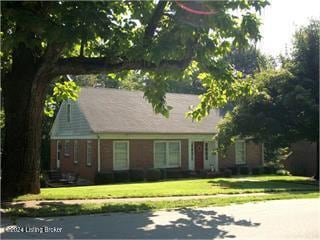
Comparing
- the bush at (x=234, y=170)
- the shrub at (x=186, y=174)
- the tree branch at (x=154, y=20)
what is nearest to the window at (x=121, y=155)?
the shrub at (x=186, y=174)

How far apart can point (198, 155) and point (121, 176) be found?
23.1ft

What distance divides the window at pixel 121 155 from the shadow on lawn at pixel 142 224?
1700 cm

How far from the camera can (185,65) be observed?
47.3 feet

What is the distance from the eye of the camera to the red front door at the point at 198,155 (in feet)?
112

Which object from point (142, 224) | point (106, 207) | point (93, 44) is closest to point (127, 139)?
point (93, 44)

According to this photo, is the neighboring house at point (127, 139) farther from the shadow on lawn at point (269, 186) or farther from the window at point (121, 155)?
the shadow on lawn at point (269, 186)

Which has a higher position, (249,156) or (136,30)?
(136,30)

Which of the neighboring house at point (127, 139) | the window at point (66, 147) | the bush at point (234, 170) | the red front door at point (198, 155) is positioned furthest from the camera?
the bush at point (234, 170)

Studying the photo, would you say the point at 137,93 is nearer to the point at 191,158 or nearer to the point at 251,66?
the point at 191,158

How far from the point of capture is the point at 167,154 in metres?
32.3

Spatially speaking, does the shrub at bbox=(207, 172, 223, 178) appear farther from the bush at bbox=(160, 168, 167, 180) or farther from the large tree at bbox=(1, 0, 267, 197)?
the large tree at bbox=(1, 0, 267, 197)

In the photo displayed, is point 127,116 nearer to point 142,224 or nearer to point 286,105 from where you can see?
point 286,105

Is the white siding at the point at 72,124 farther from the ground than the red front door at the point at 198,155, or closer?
farther from the ground

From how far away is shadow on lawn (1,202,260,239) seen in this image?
31.9 ft
